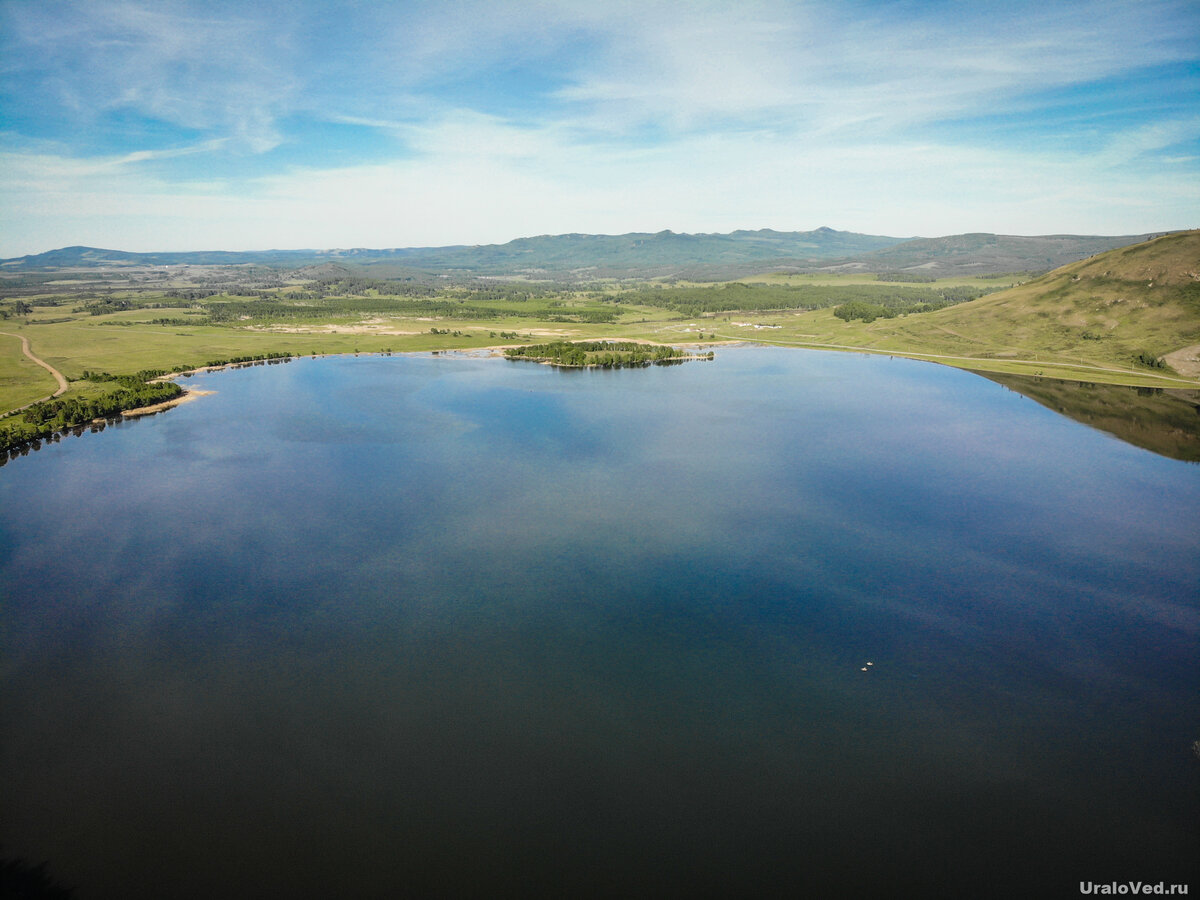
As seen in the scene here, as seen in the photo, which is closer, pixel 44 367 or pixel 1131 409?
pixel 1131 409

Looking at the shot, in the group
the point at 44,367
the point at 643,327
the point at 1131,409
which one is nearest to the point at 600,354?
the point at 643,327

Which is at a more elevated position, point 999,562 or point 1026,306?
point 1026,306

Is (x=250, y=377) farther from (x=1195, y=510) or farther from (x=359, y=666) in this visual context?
(x=1195, y=510)

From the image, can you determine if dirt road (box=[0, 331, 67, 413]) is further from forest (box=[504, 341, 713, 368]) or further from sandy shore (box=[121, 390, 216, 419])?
forest (box=[504, 341, 713, 368])

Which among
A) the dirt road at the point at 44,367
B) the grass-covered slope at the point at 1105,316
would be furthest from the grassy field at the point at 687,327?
the dirt road at the point at 44,367

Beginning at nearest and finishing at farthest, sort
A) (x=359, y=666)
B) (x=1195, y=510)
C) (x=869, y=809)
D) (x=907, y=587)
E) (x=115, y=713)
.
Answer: (x=869, y=809) < (x=115, y=713) < (x=359, y=666) < (x=907, y=587) < (x=1195, y=510)

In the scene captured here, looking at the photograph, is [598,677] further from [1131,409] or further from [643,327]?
[643,327]

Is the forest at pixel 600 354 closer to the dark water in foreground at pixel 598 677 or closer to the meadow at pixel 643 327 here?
the meadow at pixel 643 327

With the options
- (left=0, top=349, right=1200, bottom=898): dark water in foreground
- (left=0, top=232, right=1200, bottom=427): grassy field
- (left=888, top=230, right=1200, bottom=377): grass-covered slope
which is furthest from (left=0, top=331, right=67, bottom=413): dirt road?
(left=888, top=230, right=1200, bottom=377): grass-covered slope

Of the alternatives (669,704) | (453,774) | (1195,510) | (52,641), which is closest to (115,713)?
(52,641)
